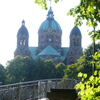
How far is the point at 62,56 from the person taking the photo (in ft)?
262

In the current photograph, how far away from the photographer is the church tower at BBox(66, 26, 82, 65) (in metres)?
76.6

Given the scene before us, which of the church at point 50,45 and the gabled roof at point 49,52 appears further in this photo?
the church at point 50,45

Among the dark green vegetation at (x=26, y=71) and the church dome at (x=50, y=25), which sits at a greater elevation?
the church dome at (x=50, y=25)

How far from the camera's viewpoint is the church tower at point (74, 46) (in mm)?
76562

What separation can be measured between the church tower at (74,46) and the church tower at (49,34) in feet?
17.9

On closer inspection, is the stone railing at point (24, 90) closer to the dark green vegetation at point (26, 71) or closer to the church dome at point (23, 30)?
the dark green vegetation at point (26, 71)

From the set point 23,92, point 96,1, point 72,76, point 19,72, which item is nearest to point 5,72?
point 19,72

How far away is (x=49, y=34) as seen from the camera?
265 feet

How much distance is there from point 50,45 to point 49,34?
3.24m

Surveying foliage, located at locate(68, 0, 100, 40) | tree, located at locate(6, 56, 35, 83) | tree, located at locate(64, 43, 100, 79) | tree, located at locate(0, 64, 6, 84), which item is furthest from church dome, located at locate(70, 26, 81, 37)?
foliage, located at locate(68, 0, 100, 40)

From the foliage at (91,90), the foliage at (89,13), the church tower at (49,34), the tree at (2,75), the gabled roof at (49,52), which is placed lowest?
the tree at (2,75)

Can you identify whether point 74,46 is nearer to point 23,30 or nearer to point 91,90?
point 23,30

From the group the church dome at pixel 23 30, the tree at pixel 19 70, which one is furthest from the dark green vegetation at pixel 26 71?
the church dome at pixel 23 30

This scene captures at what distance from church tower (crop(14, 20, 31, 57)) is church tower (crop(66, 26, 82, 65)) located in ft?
38.2
